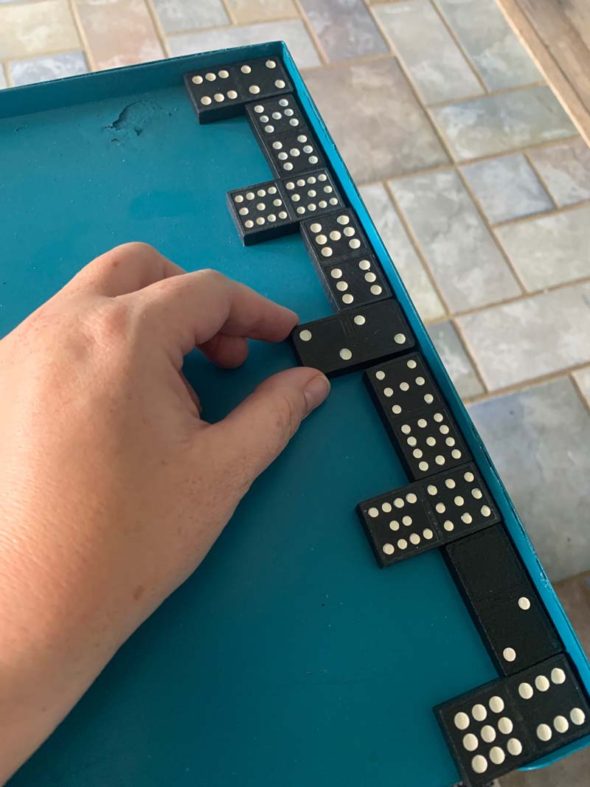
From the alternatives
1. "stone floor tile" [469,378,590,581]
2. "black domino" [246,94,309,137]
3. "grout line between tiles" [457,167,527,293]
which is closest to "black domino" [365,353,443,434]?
"black domino" [246,94,309,137]

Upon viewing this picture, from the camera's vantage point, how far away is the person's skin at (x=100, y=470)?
0.53 meters

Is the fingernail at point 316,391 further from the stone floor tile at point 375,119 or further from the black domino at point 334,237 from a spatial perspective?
the stone floor tile at point 375,119

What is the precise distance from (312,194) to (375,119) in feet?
3.32

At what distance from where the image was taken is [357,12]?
1.95 meters

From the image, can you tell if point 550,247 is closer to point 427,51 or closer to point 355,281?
point 427,51

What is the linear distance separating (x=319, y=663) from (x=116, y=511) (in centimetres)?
26

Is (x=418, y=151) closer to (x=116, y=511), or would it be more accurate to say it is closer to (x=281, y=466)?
(x=281, y=466)

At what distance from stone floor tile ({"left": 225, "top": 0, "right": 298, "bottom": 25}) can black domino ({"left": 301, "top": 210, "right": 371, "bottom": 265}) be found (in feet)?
4.23

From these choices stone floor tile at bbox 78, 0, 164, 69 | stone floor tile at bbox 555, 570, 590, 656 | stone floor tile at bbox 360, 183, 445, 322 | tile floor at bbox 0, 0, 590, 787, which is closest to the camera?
stone floor tile at bbox 555, 570, 590, 656

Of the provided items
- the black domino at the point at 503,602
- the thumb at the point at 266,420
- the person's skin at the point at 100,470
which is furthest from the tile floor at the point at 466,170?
the person's skin at the point at 100,470

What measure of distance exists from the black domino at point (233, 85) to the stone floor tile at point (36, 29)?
1054 millimetres

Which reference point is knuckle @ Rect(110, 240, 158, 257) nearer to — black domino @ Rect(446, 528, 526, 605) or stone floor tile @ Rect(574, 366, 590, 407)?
black domino @ Rect(446, 528, 526, 605)

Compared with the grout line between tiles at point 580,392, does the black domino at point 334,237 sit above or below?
above

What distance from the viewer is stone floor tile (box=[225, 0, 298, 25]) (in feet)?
6.21
